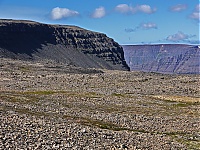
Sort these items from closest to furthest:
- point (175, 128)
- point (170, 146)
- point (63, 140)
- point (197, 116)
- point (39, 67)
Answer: point (63, 140) → point (170, 146) → point (175, 128) → point (197, 116) → point (39, 67)

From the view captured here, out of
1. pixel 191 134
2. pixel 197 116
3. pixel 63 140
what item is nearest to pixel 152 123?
pixel 191 134

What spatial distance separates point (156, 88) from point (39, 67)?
8879cm

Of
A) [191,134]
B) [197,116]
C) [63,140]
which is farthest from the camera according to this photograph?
[197,116]

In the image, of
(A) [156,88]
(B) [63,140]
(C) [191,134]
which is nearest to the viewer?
(B) [63,140]

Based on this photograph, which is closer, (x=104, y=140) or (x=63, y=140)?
(x=63, y=140)

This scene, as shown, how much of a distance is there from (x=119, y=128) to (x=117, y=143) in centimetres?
1237

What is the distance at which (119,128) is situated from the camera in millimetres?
47125

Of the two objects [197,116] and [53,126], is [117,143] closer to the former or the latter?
[53,126]

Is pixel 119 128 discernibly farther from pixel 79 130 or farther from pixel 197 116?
pixel 197 116

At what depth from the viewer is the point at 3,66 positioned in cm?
18538

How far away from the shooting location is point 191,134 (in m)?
47.1

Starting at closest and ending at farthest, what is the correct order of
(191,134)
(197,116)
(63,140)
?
A: 1. (63,140)
2. (191,134)
3. (197,116)

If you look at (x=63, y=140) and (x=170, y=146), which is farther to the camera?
(x=170, y=146)

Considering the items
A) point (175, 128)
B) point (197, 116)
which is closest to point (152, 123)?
point (175, 128)
